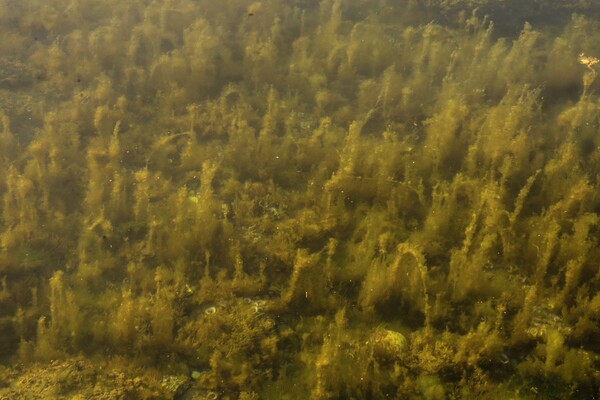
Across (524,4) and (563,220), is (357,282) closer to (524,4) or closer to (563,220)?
(563,220)

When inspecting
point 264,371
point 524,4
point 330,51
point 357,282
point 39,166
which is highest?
point 524,4

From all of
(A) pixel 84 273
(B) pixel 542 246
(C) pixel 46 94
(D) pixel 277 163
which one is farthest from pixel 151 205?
(B) pixel 542 246

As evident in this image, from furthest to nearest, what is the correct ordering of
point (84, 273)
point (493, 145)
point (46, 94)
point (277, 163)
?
1. point (46, 94)
2. point (277, 163)
3. point (493, 145)
4. point (84, 273)

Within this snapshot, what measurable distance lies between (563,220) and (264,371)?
10.0 ft

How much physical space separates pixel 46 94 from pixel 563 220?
7.46 meters

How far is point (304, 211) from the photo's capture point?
4.84 metres

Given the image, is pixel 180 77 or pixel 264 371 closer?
pixel 264 371

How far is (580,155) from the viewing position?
5.23 m

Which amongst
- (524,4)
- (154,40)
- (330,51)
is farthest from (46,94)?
(524,4)

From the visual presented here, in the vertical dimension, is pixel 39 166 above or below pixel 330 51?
below

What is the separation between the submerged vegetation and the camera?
353cm

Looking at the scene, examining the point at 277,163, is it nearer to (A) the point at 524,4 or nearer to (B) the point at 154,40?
(B) the point at 154,40

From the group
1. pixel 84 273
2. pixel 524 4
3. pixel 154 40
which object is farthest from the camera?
pixel 524 4

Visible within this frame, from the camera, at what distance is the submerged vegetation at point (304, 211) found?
353cm
